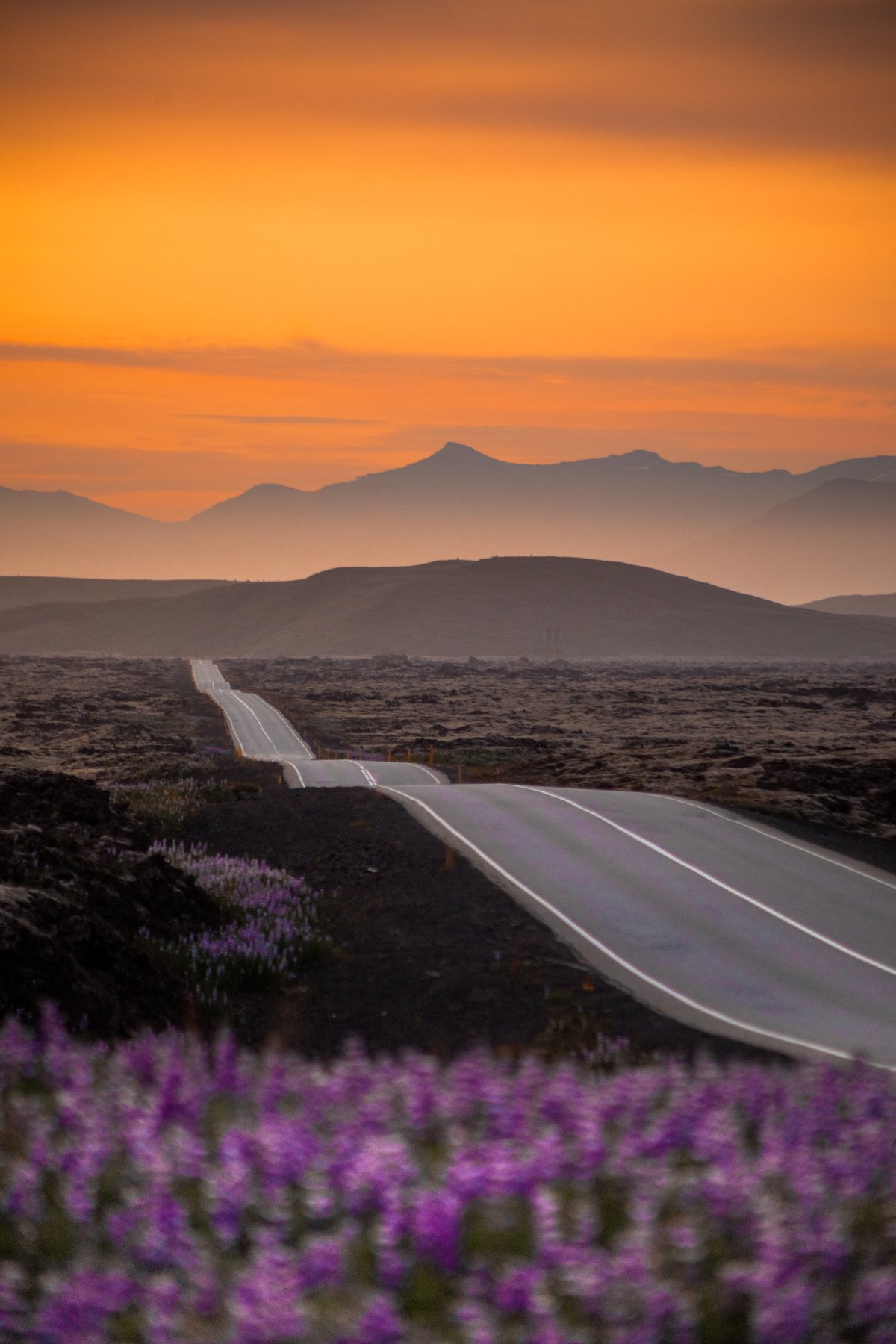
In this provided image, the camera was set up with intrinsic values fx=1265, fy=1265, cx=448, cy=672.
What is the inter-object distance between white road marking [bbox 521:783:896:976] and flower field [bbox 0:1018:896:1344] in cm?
1152

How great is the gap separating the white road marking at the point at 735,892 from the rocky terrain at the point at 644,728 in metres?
4.63

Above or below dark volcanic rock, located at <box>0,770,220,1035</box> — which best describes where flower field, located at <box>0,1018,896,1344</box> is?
above

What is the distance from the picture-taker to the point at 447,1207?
404 cm

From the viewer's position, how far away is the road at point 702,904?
14.1 metres

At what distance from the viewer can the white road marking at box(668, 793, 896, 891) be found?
912 inches

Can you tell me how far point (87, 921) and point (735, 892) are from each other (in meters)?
11.9

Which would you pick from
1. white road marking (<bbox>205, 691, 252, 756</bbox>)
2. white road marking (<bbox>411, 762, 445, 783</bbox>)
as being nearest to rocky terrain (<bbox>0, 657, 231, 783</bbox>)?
white road marking (<bbox>205, 691, 252, 756</bbox>)

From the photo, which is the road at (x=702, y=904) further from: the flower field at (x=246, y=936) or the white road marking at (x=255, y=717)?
the white road marking at (x=255, y=717)

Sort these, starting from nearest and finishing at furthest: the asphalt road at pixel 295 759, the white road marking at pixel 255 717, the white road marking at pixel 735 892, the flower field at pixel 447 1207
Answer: the flower field at pixel 447 1207 → the white road marking at pixel 735 892 → the asphalt road at pixel 295 759 → the white road marking at pixel 255 717

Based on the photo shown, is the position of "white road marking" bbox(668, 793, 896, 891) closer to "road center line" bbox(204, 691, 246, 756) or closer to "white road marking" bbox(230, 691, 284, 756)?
"white road marking" bbox(230, 691, 284, 756)

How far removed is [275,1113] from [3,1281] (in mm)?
1397

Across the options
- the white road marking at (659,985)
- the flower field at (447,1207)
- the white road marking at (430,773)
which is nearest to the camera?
the flower field at (447,1207)

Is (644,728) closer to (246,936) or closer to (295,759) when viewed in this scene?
(295,759)

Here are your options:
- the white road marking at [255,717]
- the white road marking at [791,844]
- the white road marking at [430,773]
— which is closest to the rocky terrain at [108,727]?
the white road marking at [255,717]
